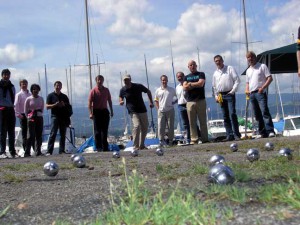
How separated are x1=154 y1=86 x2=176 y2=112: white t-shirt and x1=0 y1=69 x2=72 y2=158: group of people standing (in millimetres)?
2461

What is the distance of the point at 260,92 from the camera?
11359mm

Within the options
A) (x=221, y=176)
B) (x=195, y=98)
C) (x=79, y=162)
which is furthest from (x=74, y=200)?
(x=195, y=98)

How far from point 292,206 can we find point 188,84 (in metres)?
9.32

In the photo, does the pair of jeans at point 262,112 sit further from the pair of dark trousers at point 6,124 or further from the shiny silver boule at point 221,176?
the shiny silver boule at point 221,176

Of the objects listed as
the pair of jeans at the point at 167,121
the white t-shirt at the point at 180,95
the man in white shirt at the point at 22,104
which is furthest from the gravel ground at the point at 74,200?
the white t-shirt at the point at 180,95

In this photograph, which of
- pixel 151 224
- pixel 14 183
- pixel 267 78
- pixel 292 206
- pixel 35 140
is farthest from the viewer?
pixel 35 140

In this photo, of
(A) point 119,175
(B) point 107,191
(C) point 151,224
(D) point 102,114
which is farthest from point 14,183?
(D) point 102,114

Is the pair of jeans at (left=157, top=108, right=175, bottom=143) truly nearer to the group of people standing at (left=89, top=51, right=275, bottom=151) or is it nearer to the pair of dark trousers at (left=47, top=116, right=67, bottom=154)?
the group of people standing at (left=89, top=51, right=275, bottom=151)

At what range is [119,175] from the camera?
16.5 feet

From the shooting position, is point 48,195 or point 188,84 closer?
point 48,195

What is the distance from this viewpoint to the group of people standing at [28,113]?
11734 millimetres

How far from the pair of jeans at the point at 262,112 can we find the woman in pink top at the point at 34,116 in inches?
209

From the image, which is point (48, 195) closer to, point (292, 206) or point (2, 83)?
point (292, 206)

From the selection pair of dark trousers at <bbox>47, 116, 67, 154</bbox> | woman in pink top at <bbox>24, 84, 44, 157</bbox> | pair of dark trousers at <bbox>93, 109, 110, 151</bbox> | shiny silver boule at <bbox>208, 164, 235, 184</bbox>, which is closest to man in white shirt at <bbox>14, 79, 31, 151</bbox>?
woman in pink top at <bbox>24, 84, 44, 157</bbox>
